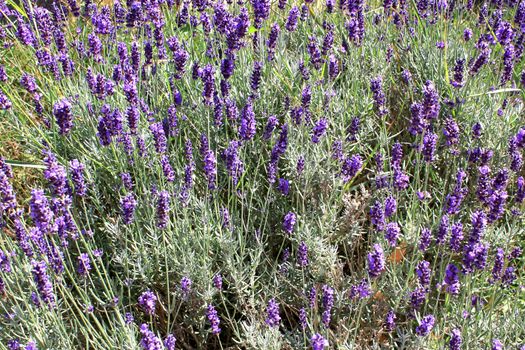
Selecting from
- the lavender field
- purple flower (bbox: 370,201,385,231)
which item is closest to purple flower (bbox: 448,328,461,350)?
the lavender field

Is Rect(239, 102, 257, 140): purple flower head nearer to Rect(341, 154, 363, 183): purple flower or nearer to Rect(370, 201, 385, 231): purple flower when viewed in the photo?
Rect(341, 154, 363, 183): purple flower

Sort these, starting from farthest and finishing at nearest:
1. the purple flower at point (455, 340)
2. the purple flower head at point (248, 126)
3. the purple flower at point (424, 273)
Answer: the purple flower head at point (248, 126) < the purple flower at point (424, 273) < the purple flower at point (455, 340)

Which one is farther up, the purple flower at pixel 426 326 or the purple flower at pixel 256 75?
the purple flower at pixel 256 75

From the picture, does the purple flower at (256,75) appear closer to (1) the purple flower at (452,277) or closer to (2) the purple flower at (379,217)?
(2) the purple flower at (379,217)

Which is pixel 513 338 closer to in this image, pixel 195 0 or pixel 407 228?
pixel 407 228

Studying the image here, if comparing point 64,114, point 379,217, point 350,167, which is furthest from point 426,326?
point 64,114

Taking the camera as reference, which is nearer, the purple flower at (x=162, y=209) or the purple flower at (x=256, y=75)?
the purple flower at (x=162, y=209)

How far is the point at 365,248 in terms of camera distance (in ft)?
9.68

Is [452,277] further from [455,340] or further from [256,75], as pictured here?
[256,75]

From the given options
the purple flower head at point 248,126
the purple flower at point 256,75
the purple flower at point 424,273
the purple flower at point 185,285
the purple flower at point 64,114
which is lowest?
the purple flower at point 185,285

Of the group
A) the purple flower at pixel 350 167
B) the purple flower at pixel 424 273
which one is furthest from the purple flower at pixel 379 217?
the purple flower at pixel 350 167

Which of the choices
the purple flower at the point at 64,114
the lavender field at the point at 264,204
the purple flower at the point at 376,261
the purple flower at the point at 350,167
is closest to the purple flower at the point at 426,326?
the lavender field at the point at 264,204

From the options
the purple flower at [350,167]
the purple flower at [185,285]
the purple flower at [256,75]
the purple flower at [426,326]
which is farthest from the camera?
the purple flower at [256,75]

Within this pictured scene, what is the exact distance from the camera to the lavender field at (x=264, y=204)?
2211mm
